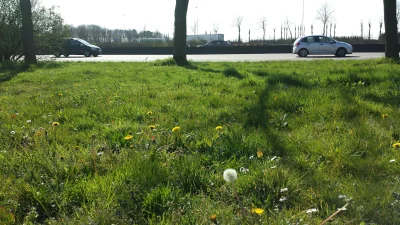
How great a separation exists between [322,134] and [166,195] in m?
2.03

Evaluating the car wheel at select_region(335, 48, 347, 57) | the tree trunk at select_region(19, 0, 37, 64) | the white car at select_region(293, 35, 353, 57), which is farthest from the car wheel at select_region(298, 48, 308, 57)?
the tree trunk at select_region(19, 0, 37, 64)

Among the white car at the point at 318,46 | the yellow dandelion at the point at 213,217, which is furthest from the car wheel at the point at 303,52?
the yellow dandelion at the point at 213,217

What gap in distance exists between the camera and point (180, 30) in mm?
15219

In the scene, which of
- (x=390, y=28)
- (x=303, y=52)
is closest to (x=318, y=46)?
(x=303, y=52)

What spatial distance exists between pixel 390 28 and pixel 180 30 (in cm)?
823

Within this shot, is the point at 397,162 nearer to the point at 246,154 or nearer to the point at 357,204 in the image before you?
the point at 357,204

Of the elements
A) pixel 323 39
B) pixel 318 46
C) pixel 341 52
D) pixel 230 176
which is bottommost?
pixel 230 176

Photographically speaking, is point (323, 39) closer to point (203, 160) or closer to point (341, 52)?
point (341, 52)

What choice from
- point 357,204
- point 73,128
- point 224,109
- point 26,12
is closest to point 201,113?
point 224,109

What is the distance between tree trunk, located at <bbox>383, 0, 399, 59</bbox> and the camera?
1180cm

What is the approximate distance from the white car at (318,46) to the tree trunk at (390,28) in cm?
1167

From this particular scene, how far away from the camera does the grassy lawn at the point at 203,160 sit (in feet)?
6.84

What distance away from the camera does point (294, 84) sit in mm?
6730

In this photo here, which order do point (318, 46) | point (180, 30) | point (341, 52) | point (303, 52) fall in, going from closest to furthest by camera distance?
point (180, 30)
point (341, 52)
point (318, 46)
point (303, 52)
